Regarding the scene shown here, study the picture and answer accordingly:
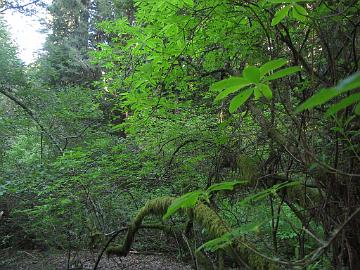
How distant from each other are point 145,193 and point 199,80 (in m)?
2.73

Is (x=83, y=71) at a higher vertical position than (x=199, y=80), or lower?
higher

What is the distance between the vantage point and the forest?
174 centimetres

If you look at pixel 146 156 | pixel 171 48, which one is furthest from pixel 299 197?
pixel 146 156

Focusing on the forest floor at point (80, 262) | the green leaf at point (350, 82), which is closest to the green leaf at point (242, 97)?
the green leaf at point (350, 82)

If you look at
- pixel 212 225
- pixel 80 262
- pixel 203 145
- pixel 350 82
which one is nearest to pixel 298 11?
pixel 350 82

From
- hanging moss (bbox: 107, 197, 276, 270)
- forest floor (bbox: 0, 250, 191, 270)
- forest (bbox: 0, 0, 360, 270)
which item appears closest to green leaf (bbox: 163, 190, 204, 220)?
forest (bbox: 0, 0, 360, 270)

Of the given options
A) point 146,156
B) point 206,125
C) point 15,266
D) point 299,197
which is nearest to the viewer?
point 299,197

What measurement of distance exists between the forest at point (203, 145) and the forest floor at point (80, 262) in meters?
0.04

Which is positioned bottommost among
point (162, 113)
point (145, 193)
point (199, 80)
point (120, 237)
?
point (120, 237)

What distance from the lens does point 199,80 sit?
3688 mm

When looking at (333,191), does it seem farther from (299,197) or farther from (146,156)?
(146,156)

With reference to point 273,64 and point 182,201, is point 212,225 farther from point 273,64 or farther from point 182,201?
point 273,64

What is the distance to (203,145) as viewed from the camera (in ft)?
13.6

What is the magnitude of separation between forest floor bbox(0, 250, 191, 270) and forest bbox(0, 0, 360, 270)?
0.04m
